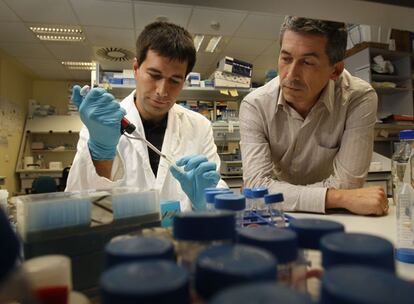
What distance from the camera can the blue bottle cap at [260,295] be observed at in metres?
0.22

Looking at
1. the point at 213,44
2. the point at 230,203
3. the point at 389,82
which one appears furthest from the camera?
the point at 213,44

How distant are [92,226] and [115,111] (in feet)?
2.41

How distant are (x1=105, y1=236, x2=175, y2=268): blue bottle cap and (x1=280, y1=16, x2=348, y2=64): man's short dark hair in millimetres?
1086

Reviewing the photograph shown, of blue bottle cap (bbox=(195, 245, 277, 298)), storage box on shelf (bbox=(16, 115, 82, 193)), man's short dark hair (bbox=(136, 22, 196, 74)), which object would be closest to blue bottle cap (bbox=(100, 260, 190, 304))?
blue bottle cap (bbox=(195, 245, 277, 298))

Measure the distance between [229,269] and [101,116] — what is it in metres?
1.00

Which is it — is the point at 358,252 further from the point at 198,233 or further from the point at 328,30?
the point at 328,30

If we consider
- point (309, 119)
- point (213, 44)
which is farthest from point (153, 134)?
point (213, 44)

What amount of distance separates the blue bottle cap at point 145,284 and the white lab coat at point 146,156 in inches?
35.3

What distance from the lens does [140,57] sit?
148 centimetres

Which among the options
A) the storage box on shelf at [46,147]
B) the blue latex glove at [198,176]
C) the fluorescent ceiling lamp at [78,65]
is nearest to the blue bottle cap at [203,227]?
the blue latex glove at [198,176]

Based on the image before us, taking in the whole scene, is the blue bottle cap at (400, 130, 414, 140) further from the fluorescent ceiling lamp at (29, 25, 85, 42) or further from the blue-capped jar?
the fluorescent ceiling lamp at (29, 25, 85, 42)

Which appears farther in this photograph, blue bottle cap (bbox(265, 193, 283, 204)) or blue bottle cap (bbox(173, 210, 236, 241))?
blue bottle cap (bbox(265, 193, 283, 204))

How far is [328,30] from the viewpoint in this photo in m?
1.23

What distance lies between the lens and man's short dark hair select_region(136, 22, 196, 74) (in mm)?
1377
